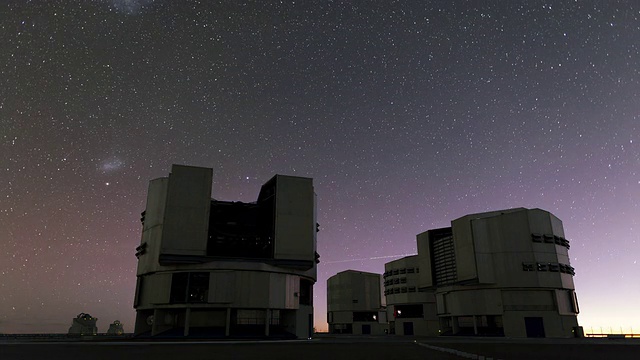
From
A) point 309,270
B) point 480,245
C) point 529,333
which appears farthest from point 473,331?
point 309,270

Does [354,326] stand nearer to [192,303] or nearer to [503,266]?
[503,266]

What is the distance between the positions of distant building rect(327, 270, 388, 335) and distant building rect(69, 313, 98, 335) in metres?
56.8

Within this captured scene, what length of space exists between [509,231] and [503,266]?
4865 millimetres

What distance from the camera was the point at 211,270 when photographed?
1720 inches

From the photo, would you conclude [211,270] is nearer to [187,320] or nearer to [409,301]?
[187,320]

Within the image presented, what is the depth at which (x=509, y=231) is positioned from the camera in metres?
56.4

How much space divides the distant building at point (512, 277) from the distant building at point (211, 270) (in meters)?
23.4

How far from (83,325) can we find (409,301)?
63322 mm

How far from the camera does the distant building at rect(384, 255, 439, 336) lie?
79.8 m

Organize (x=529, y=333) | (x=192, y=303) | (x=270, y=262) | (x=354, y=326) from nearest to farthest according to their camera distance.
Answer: (x=192, y=303), (x=270, y=262), (x=529, y=333), (x=354, y=326)

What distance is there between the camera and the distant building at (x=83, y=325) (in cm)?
7738

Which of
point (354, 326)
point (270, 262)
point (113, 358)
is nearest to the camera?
point (113, 358)

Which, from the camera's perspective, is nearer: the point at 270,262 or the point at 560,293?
the point at 270,262

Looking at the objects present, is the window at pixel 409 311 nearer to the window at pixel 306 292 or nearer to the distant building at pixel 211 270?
the window at pixel 306 292
